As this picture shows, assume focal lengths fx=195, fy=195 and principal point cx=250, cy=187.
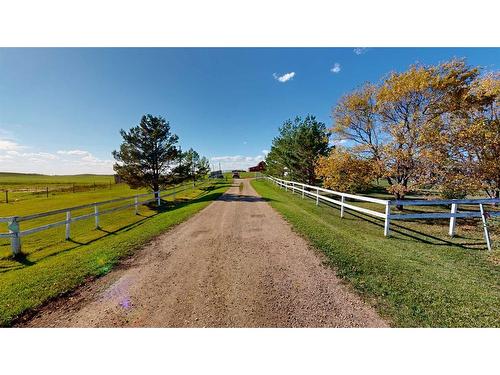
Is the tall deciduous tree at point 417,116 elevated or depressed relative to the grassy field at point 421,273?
elevated

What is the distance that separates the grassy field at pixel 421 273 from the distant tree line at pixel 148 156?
1590 centimetres

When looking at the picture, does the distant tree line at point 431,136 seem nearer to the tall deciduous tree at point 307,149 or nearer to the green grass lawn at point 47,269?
the tall deciduous tree at point 307,149

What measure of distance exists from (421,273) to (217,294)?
3.90m

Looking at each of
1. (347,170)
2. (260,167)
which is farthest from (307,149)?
(260,167)

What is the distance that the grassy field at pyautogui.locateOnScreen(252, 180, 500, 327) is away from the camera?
266 centimetres

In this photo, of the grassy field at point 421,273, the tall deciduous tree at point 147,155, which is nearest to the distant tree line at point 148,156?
Answer: the tall deciduous tree at point 147,155

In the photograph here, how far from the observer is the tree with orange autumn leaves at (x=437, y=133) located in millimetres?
9734

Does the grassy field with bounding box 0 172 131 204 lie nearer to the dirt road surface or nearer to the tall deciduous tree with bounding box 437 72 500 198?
the dirt road surface

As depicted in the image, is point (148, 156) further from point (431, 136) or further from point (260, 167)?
point (260, 167)

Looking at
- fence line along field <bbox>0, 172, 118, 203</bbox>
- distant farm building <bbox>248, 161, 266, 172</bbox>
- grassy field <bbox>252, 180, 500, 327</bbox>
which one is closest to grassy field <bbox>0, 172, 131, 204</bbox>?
fence line along field <bbox>0, 172, 118, 203</bbox>

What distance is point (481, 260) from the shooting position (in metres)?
4.81

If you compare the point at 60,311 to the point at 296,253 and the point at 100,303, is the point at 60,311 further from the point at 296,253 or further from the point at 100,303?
the point at 296,253

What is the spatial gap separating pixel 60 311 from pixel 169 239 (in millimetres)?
3104
